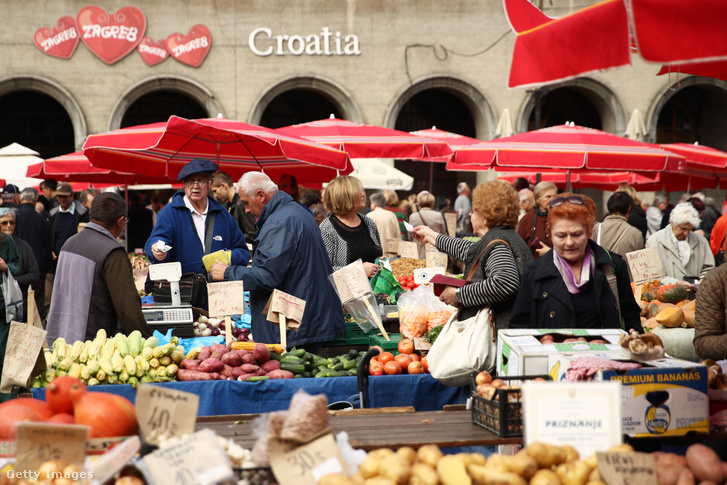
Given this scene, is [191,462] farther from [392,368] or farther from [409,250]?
[409,250]

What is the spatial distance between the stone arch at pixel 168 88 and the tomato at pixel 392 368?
14867mm

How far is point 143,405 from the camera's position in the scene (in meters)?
2.22

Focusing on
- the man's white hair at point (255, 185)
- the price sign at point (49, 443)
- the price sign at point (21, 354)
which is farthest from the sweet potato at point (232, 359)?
the price sign at point (49, 443)

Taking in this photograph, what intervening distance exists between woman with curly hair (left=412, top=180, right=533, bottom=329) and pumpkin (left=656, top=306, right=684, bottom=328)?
1929mm

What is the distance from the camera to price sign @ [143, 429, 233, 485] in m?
2.05

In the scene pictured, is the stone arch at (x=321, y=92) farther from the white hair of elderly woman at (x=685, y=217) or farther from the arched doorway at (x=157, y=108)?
the white hair of elderly woman at (x=685, y=217)

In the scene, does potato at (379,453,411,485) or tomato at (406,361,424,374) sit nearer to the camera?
potato at (379,453,411,485)

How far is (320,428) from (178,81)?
57.6 feet

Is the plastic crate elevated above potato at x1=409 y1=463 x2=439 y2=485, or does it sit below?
above

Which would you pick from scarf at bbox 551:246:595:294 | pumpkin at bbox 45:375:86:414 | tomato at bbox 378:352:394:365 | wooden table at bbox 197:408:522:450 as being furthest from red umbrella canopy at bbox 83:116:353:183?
pumpkin at bbox 45:375:86:414

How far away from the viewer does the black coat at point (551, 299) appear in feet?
12.3

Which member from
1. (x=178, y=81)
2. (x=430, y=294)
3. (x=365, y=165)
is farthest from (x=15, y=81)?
(x=430, y=294)

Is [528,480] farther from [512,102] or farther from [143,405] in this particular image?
[512,102]

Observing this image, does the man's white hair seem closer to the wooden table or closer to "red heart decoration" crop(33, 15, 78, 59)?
the wooden table
